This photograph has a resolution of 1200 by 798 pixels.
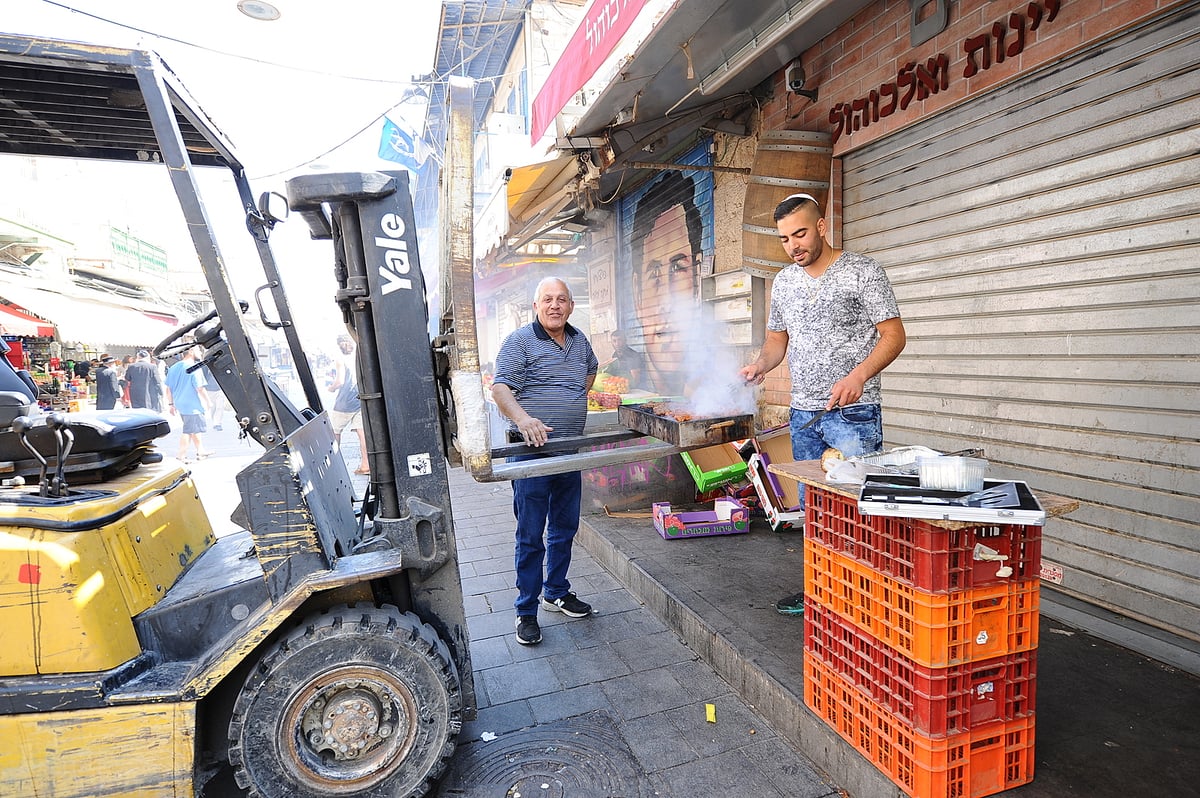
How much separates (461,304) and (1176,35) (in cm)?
385

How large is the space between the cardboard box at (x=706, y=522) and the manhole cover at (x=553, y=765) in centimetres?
229

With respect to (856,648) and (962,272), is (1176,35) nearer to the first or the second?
(962,272)

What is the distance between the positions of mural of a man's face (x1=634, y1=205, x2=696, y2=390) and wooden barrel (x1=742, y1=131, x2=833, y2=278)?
246 cm

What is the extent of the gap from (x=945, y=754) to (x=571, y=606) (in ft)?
8.75

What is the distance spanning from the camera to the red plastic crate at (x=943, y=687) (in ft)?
6.82

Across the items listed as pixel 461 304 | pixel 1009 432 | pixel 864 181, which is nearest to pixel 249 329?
pixel 461 304

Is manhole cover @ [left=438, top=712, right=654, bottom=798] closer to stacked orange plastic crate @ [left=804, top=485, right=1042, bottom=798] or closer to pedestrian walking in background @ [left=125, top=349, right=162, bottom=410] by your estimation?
stacked orange plastic crate @ [left=804, top=485, right=1042, bottom=798]

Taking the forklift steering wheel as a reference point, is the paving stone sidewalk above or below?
below

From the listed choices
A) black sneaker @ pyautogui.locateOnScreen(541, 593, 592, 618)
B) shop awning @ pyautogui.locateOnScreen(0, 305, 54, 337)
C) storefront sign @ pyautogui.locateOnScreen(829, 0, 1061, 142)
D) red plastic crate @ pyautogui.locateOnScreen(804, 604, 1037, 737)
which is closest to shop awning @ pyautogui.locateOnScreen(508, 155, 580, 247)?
storefront sign @ pyautogui.locateOnScreen(829, 0, 1061, 142)

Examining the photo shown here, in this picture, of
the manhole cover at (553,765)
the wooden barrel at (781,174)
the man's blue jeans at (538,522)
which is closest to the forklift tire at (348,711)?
the manhole cover at (553,765)

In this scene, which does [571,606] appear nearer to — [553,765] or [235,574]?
[553,765]

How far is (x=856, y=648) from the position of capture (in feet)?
7.93

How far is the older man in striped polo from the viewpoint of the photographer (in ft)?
12.6

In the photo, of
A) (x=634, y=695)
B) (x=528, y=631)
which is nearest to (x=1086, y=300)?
(x=634, y=695)
